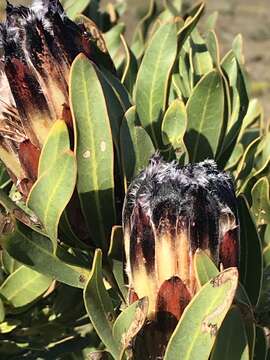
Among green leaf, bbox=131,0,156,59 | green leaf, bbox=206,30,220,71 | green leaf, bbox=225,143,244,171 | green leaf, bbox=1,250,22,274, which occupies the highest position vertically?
green leaf, bbox=131,0,156,59

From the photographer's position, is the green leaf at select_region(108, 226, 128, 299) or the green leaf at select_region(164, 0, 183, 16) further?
the green leaf at select_region(164, 0, 183, 16)

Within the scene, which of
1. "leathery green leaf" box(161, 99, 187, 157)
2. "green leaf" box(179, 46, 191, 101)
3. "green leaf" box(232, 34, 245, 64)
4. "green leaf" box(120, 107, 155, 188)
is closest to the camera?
"green leaf" box(120, 107, 155, 188)

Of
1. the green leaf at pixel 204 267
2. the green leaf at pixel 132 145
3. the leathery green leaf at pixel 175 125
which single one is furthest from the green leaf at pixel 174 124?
the green leaf at pixel 204 267

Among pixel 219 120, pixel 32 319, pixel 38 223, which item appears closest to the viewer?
pixel 38 223

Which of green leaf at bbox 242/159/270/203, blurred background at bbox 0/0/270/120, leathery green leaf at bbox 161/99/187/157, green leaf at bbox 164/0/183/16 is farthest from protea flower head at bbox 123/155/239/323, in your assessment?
blurred background at bbox 0/0/270/120

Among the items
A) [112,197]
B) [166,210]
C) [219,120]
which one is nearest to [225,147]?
[219,120]

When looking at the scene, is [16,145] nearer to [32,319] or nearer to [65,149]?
[65,149]

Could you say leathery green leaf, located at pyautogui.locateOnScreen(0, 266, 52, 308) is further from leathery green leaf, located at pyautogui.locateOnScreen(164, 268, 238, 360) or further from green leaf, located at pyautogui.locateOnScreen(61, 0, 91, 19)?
green leaf, located at pyautogui.locateOnScreen(61, 0, 91, 19)
